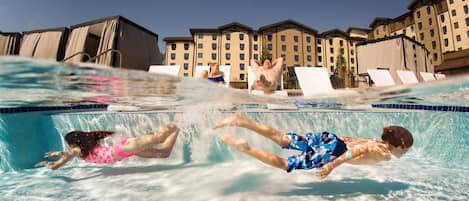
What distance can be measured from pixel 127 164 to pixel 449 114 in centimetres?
940

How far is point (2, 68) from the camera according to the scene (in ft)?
16.5

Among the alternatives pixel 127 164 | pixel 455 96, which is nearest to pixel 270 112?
pixel 127 164

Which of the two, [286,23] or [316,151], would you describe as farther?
[286,23]

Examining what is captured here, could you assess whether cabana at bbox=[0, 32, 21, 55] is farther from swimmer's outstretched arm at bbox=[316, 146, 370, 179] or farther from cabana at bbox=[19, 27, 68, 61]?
swimmer's outstretched arm at bbox=[316, 146, 370, 179]

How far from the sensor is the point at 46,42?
1270 centimetres

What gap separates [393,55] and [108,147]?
17.8 meters

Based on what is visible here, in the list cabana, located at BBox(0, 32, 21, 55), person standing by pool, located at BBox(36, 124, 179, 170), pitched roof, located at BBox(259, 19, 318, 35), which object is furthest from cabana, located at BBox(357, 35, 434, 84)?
pitched roof, located at BBox(259, 19, 318, 35)

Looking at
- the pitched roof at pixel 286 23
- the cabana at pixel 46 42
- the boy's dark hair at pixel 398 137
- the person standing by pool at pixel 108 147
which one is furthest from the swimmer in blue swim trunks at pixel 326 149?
the pitched roof at pixel 286 23

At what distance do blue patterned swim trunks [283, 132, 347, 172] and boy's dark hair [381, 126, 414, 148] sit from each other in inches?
26.8

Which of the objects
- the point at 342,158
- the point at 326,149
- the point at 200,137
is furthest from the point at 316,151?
the point at 200,137

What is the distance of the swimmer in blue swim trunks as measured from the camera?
3.50 m

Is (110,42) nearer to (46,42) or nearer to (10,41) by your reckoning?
(46,42)

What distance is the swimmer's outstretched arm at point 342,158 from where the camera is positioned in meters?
3.32

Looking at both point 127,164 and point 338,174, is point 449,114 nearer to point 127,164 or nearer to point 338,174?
point 338,174
